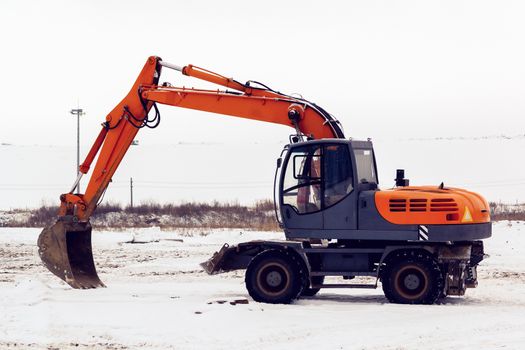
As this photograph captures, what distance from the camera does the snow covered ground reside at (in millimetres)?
13062

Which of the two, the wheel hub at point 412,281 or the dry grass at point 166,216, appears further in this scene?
the dry grass at point 166,216

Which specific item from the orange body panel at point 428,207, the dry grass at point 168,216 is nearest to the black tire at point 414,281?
the orange body panel at point 428,207

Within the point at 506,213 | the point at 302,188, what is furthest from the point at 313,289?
the point at 506,213

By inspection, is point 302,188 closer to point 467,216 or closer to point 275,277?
point 275,277

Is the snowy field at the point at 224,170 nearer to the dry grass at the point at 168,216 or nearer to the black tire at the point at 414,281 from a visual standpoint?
the dry grass at the point at 168,216

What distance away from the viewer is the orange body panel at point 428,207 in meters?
16.5

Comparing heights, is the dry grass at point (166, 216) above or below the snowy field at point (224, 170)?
below

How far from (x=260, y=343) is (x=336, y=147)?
492 cm

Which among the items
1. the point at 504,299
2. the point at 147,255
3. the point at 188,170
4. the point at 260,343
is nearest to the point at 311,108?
the point at 504,299

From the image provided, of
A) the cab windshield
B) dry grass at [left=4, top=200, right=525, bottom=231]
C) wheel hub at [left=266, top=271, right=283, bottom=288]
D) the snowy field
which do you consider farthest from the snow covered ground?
the snowy field

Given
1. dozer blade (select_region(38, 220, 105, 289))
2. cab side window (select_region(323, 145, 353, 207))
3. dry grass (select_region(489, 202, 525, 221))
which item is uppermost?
cab side window (select_region(323, 145, 353, 207))

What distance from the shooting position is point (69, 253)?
18812 millimetres

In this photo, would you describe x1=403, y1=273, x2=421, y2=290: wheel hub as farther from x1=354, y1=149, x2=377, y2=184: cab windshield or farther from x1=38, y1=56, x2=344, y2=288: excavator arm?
x1=38, y1=56, x2=344, y2=288: excavator arm

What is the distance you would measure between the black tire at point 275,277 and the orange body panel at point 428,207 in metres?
1.73
